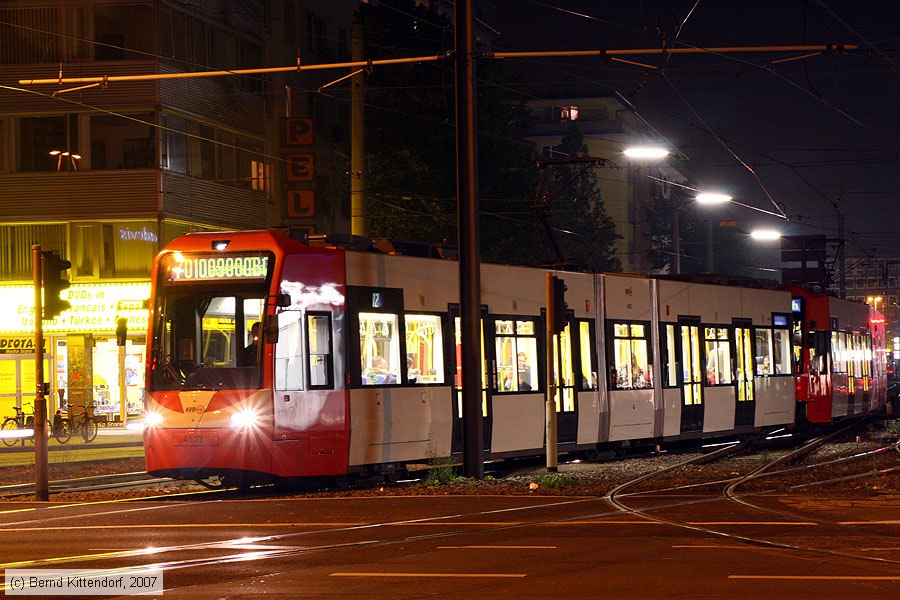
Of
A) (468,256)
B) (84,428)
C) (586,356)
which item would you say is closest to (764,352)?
(586,356)

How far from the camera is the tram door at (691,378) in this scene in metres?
28.3

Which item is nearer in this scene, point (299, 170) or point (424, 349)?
point (424, 349)

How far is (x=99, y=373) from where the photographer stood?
1678 inches

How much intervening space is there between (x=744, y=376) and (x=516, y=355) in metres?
9.76

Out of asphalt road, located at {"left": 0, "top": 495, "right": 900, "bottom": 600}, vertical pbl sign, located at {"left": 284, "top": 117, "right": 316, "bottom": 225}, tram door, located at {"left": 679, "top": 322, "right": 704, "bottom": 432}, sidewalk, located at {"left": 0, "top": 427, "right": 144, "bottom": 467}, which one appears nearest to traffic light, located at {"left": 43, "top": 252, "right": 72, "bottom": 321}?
asphalt road, located at {"left": 0, "top": 495, "right": 900, "bottom": 600}

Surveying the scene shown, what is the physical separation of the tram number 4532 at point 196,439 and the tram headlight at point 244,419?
317 millimetres

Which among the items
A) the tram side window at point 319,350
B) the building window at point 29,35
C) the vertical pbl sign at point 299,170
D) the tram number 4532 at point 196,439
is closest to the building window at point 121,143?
the building window at point 29,35

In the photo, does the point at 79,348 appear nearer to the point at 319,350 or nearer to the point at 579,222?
the point at 319,350

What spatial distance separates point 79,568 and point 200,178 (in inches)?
1267

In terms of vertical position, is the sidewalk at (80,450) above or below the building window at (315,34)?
below

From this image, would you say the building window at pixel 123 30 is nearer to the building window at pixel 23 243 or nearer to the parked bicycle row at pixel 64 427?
the building window at pixel 23 243

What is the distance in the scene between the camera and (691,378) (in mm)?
28609

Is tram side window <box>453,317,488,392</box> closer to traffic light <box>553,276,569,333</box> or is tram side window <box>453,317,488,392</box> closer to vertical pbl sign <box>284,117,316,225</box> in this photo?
traffic light <box>553,276,569,333</box>

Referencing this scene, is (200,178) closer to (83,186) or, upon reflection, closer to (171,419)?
(83,186)
